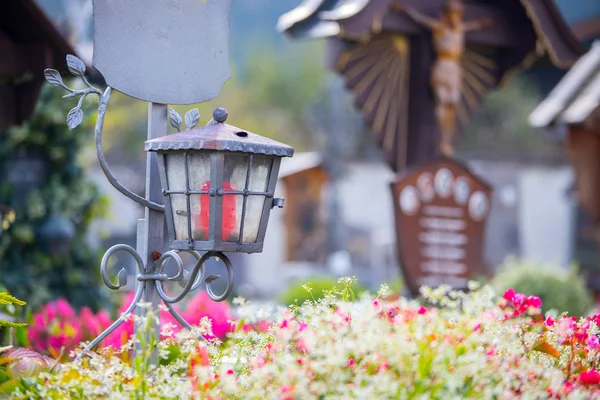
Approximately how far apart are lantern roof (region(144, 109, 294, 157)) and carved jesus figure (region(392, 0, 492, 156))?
4.00m

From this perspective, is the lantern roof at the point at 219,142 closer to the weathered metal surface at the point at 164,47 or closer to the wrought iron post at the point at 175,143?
the wrought iron post at the point at 175,143

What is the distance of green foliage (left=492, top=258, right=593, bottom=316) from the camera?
9.79 meters

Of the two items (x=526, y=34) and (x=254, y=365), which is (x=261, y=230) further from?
(x=526, y=34)

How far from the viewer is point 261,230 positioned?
3471 mm

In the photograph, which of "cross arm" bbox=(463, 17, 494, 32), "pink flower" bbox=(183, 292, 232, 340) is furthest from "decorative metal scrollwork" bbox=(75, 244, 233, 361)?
"cross arm" bbox=(463, 17, 494, 32)

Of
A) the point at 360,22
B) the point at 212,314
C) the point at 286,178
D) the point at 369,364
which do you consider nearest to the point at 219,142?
the point at 369,364

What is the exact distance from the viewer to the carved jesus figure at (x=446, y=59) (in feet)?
24.0

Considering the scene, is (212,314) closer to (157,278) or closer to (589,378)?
(157,278)

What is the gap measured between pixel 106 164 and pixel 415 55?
167 inches

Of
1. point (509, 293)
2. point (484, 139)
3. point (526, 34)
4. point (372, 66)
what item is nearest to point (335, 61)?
point (372, 66)

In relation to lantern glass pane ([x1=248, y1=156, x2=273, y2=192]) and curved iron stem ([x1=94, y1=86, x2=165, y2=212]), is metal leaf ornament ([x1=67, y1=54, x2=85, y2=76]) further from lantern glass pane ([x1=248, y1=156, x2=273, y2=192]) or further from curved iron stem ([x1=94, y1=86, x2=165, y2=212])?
lantern glass pane ([x1=248, y1=156, x2=273, y2=192])

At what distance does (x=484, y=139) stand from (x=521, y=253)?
5174mm

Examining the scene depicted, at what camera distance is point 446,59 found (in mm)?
7375

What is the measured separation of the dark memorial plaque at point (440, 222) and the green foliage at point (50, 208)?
2.72 metres
